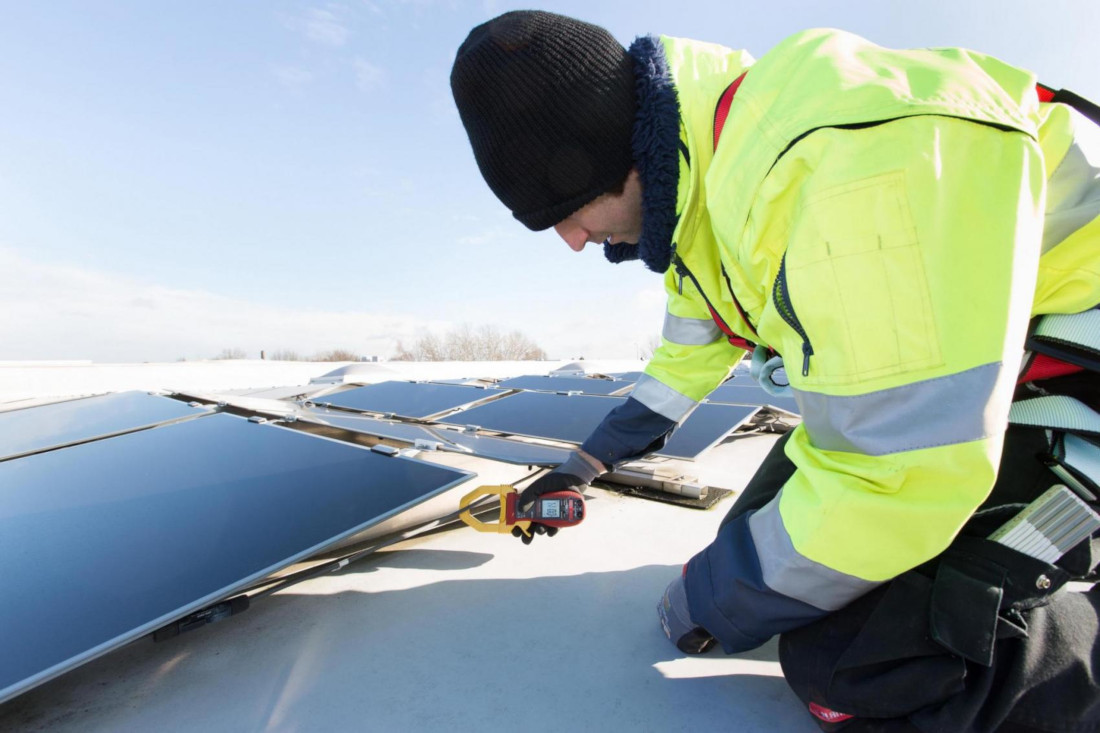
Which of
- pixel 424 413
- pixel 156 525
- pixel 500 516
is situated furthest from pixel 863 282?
pixel 424 413

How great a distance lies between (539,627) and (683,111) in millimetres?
1365

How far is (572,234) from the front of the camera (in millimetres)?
1379

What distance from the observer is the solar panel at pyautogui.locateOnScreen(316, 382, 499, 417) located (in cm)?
345

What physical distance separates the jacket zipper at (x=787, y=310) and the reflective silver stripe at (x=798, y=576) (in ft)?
0.94

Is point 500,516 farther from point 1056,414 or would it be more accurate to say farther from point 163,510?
point 1056,414

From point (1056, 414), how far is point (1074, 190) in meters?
0.43

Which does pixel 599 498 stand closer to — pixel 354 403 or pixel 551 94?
pixel 551 94

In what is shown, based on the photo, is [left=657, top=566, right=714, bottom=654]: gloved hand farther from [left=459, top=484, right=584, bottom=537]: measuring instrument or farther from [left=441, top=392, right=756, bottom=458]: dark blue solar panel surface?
[left=441, top=392, right=756, bottom=458]: dark blue solar panel surface

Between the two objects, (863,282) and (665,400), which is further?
(665,400)

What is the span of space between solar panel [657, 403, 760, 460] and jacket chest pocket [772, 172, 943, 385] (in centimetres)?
148

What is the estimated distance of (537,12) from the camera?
1136mm

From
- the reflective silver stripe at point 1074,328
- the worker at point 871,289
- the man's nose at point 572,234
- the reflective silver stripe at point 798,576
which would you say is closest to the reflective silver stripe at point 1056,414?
the worker at point 871,289

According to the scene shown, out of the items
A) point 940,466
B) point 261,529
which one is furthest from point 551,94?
point 261,529

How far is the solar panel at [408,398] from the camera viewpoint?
136 inches
